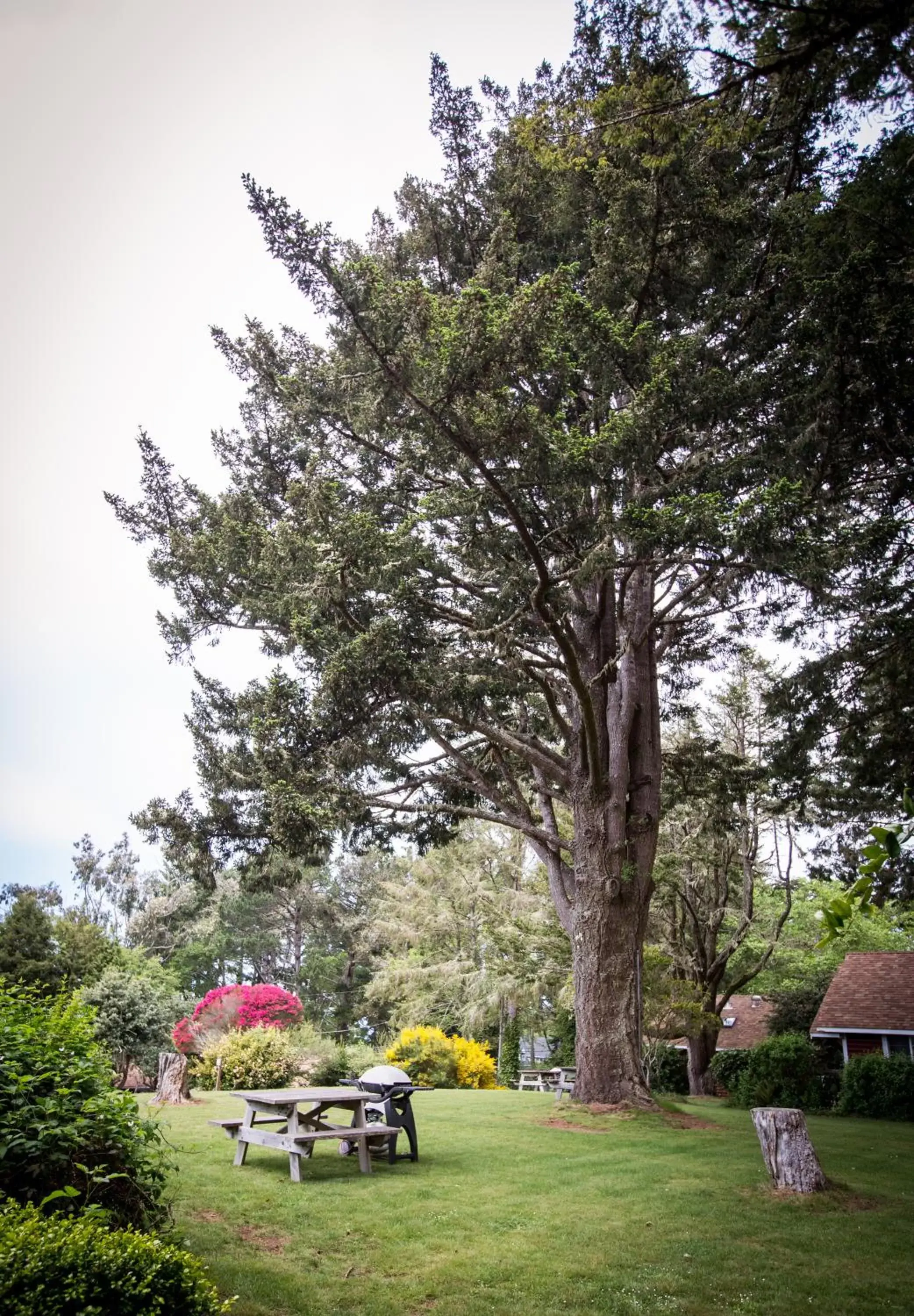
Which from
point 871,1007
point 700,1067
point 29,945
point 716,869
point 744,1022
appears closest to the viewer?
point 700,1067

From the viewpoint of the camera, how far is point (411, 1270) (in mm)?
5188

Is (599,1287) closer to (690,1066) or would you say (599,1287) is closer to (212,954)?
(690,1066)

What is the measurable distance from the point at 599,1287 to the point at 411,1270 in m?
1.19

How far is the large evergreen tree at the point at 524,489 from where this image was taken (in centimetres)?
864

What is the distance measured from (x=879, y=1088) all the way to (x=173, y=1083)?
53.1 ft

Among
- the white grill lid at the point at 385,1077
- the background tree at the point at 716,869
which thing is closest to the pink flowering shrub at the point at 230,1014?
the background tree at the point at 716,869

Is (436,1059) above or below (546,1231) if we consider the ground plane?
below

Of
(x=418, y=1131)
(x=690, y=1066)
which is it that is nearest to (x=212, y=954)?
(x=690, y=1066)

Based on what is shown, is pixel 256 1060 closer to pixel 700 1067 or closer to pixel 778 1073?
pixel 778 1073

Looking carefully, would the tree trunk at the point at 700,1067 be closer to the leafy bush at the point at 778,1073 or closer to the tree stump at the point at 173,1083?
the leafy bush at the point at 778,1073

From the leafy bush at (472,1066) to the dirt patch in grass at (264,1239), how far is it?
17.0 meters

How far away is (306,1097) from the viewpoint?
26.0 feet

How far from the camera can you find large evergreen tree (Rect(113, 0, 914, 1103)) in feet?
28.3

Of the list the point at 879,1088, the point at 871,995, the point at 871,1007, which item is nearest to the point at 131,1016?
the point at 879,1088
